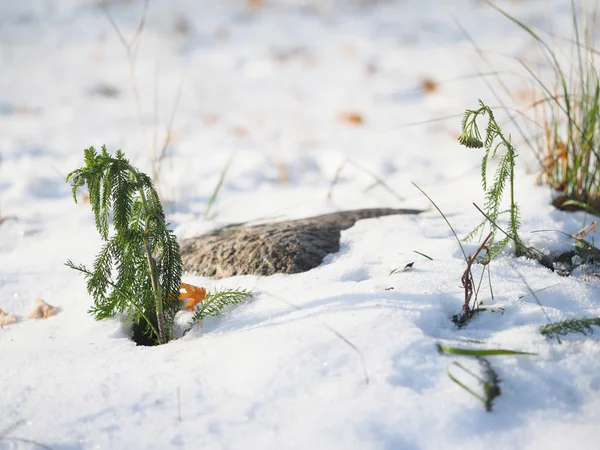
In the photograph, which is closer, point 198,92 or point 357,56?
point 198,92

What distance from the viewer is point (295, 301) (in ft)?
5.23

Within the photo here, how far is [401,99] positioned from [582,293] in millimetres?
4019

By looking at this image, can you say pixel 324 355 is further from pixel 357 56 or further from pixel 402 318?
pixel 357 56

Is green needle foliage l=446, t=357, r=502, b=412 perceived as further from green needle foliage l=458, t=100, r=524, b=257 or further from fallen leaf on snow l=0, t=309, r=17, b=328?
fallen leaf on snow l=0, t=309, r=17, b=328

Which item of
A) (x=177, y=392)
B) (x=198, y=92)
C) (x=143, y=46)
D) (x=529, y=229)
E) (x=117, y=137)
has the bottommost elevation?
(x=177, y=392)

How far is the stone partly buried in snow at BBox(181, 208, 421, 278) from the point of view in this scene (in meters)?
1.92

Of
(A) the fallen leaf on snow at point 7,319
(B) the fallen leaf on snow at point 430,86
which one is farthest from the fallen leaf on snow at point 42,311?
(B) the fallen leaf on snow at point 430,86

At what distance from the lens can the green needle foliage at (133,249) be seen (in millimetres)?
1436

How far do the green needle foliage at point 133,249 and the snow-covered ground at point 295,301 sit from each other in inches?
4.2

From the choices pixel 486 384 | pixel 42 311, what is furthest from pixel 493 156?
pixel 42 311

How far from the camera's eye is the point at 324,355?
1324 mm

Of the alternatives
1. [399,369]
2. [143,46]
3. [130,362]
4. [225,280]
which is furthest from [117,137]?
[399,369]

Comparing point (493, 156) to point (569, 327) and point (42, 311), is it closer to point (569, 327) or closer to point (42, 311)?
point (569, 327)

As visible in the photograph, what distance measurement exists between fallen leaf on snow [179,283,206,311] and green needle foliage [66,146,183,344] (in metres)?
0.09
